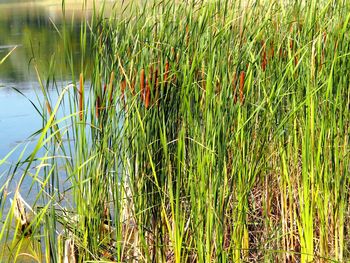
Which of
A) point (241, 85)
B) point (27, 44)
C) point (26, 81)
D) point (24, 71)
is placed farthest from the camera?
point (27, 44)

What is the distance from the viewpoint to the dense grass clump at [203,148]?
6.47ft

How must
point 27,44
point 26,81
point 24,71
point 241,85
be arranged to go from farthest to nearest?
point 27,44
point 24,71
point 26,81
point 241,85

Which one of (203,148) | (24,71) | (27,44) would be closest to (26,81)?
(24,71)

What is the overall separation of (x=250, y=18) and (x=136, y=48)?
1.92ft

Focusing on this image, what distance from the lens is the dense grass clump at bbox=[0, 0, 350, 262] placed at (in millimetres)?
1971

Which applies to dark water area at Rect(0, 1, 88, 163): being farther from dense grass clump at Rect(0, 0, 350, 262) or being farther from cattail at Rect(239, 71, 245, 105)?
cattail at Rect(239, 71, 245, 105)

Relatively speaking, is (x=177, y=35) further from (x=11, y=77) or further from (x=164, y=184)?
(x=11, y=77)

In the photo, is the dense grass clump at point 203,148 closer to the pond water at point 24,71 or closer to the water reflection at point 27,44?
the pond water at point 24,71

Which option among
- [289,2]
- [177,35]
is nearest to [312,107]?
[177,35]

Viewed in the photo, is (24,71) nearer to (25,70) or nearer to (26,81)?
(25,70)

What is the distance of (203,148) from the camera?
78.3 inches

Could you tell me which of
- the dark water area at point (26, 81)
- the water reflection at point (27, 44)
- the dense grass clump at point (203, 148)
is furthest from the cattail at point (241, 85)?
the water reflection at point (27, 44)

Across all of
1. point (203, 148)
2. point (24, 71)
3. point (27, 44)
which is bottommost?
point (24, 71)

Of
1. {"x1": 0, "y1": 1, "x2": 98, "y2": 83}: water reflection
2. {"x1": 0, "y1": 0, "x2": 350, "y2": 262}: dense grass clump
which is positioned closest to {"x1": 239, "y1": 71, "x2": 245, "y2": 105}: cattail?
{"x1": 0, "y1": 0, "x2": 350, "y2": 262}: dense grass clump
